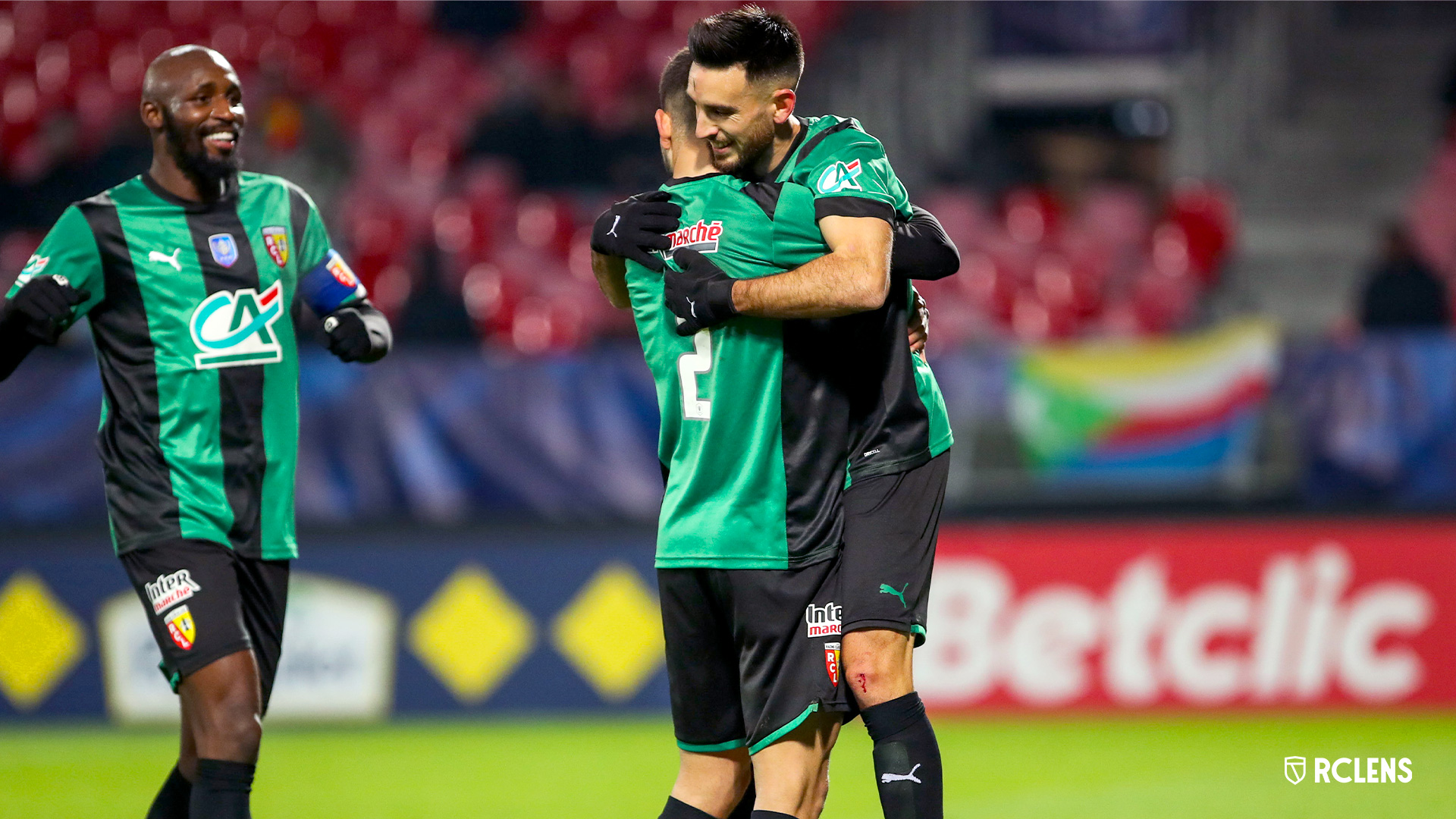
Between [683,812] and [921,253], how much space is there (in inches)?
53.4

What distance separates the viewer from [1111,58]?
12.9m

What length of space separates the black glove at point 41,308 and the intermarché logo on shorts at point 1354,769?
4.69m

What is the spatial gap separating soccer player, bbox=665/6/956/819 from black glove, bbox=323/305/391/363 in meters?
1.29

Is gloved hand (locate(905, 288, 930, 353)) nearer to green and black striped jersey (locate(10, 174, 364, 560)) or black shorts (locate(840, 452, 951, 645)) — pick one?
black shorts (locate(840, 452, 951, 645))

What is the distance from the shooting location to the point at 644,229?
352 cm

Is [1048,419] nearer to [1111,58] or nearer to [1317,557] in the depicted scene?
[1317,557]

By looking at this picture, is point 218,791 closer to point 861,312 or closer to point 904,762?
point 904,762

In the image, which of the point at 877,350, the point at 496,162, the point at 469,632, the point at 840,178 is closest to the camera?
the point at 840,178

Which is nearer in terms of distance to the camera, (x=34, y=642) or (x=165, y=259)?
(x=165, y=259)

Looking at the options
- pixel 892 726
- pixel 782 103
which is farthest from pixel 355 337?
pixel 892 726

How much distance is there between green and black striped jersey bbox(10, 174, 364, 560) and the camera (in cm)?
421

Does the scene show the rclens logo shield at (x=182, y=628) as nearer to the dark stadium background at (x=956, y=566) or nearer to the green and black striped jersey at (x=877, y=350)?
the green and black striped jersey at (x=877, y=350)

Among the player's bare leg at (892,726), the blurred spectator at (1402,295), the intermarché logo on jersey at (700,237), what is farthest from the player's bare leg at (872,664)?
the blurred spectator at (1402,295)

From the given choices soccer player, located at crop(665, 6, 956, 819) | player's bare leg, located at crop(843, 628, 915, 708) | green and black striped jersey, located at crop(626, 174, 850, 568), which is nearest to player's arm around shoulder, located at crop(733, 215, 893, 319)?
soccer player, located at crop(665, 6, 956, 819)
